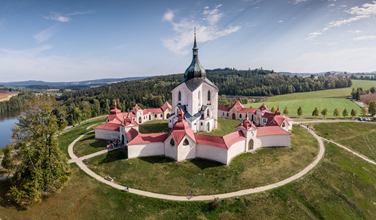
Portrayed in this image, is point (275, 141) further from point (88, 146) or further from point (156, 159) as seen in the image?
point (88, 146)

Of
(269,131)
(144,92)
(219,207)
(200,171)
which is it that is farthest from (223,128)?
(144,92)

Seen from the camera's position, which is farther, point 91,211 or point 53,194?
point 53,194

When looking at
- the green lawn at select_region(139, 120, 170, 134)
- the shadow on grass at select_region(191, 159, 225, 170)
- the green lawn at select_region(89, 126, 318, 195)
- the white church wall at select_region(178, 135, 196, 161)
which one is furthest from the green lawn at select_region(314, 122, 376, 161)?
the green lawn at select_region(139, 120, 170, 134)

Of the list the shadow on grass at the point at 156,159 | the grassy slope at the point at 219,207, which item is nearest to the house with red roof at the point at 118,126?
the shadow on grass at the point at 156,159

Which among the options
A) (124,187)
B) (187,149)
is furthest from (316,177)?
(124,187)

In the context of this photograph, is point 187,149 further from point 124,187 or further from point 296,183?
point 296,183

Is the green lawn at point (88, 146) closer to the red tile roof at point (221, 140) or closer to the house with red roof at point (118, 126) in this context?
the house with red roof at point (118, 126)
